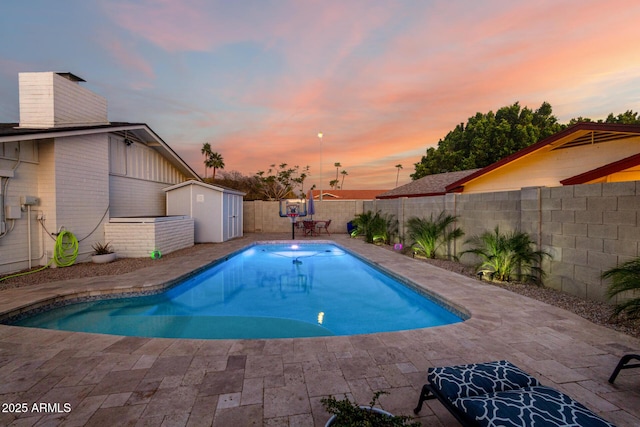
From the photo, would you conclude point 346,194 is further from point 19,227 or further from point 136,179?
point 19,227

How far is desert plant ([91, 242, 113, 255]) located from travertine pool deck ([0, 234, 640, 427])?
14.6 ft

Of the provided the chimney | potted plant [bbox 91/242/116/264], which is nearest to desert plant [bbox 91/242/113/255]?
potted plant [bbox 91/242/116/264]

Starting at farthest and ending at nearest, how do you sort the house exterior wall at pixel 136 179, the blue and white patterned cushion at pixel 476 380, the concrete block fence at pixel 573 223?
the house exterior wall at pixel 136 179 < the concrete block fence at pixel 573 223 < the blue and white patterned cushion at pixel 476 380

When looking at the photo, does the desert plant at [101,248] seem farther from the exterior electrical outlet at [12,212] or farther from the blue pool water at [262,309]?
the blue pool water at [262,309]

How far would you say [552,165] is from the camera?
8250mm

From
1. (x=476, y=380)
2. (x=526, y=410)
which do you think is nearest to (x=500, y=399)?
(x=526, y=410)

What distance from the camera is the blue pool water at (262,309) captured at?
431cm

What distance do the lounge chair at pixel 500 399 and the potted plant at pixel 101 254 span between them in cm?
826

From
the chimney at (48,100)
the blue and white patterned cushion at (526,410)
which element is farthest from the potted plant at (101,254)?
the blue and white patterned cushion at (526,410)

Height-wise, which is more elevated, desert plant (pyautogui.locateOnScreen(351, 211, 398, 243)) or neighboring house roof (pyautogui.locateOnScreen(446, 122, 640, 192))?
neighboring house roof (pyautogui.locateOnScreen(446, 122, 640, 192))

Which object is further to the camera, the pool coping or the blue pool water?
the blue pool water

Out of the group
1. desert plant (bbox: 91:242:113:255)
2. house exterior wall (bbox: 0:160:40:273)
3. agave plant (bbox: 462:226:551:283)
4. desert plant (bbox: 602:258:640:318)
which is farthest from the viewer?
desert plant (bbox: 91:242:113:255)

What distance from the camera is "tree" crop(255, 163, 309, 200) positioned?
29.9 meters

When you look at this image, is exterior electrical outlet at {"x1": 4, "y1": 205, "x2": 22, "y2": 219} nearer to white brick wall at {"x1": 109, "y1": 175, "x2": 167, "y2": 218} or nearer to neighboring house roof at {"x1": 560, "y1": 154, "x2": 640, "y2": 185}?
white brick wall at {"x1": 109, "y1": 175, "x2": 167, "y2": 218}
